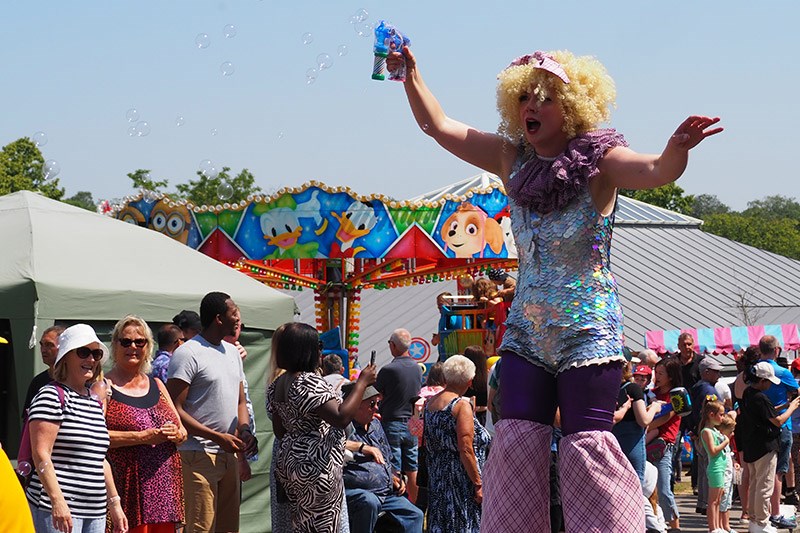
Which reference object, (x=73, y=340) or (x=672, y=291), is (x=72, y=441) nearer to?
(x=73, y=340)

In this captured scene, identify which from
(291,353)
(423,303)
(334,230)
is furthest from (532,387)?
(423,303)

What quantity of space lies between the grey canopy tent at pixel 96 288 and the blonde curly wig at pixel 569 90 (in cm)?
433

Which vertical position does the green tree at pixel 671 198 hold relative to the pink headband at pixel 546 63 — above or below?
above

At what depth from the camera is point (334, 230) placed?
1528 centimetres

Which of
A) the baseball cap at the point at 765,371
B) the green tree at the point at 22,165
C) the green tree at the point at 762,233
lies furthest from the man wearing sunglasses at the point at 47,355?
the green tree at the point at 762,233

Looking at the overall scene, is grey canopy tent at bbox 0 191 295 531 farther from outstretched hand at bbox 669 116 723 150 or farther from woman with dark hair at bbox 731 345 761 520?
outstretched hand at bbox 669 116 723 150

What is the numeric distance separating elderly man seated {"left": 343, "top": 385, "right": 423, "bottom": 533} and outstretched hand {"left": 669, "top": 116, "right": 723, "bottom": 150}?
12.8ft

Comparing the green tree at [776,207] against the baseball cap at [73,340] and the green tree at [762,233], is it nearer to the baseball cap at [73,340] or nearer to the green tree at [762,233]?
the green tree at [762,233]

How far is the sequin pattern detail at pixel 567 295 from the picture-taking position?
3.35m

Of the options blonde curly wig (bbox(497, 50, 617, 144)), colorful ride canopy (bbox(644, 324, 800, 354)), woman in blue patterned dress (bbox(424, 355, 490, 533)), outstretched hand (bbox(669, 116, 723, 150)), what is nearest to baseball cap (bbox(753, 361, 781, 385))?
woman in blue patterned dress (bbox(424, 355, 490, 533))

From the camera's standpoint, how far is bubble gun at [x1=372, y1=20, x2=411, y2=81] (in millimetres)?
3684

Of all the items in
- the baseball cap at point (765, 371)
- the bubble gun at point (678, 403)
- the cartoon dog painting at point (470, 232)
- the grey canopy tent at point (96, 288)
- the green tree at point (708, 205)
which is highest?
the green tree at point (708, 205)

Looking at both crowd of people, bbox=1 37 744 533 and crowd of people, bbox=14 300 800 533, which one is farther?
crowd of people, bbox=14 300 800 533

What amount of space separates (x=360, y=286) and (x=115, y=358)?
13.0 meters
